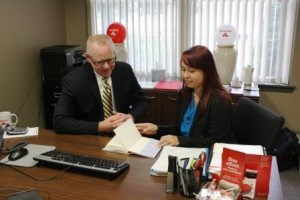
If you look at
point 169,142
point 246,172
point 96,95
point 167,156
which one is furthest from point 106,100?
point 246,172

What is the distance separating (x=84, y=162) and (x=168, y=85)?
203 cm

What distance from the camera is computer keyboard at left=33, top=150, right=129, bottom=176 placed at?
50.5 inches

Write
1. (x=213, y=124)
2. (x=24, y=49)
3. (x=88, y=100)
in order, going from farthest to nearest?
(x=24, y=49) < (x=88, y=100) < (x=213, y=124)

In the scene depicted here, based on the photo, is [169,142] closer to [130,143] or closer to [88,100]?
[130,143]

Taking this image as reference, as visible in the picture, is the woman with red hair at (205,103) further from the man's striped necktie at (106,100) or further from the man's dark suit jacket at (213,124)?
the man's striped necktie at (106,100)

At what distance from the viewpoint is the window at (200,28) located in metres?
3.20

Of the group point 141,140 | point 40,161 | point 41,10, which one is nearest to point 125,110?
point 141,140

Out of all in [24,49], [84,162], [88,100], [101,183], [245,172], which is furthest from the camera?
[24,49]

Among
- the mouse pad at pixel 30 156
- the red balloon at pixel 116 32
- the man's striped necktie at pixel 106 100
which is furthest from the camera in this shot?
the red balloon at pixel 116 32

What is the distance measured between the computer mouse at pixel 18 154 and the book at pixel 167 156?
2.17ft

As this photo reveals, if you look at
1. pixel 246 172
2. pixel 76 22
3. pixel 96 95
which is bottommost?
pixel 246 172

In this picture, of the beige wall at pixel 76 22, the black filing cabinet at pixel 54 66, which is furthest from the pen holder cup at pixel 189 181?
the beige wall at pixel 76 22

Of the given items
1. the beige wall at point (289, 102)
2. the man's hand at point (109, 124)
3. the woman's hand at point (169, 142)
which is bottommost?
the beige wall at point (289, 102)

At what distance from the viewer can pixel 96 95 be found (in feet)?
6.55
